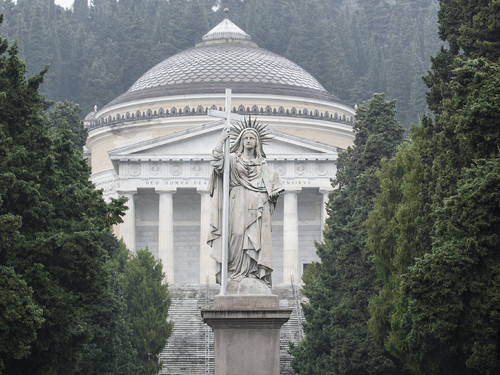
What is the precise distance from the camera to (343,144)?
3300 inches

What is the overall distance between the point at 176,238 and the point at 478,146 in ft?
170

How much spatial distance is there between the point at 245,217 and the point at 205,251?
50964mm

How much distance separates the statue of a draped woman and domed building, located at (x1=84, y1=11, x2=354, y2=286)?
46.0 meters

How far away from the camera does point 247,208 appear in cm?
1988

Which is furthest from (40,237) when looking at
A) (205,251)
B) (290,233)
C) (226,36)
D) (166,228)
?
(226,36)

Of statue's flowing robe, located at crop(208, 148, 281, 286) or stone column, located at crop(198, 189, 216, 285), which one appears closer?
statue's flowing robe, located at crop(208, 148, 281, 286)

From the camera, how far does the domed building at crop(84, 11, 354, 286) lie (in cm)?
7150

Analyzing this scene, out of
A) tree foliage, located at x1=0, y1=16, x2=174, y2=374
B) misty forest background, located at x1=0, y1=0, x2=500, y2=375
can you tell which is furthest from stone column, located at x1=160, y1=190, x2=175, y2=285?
tree foliage, located at x1=0, y1=16, x2=174, y2=374

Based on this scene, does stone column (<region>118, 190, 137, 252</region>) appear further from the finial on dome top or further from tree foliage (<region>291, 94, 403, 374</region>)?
the finial on dome top

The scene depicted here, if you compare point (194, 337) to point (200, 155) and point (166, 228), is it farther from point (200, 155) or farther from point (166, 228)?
point (200, 155)

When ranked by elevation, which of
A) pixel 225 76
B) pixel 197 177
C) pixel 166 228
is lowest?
pixel 166 228

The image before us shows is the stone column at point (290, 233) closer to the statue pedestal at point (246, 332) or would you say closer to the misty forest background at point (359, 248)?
the misty forest background at point (359, 248)

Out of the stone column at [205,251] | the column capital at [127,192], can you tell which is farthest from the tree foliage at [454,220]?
the column capital at [127,192]

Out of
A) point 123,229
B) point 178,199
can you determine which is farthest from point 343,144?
point 123,229
